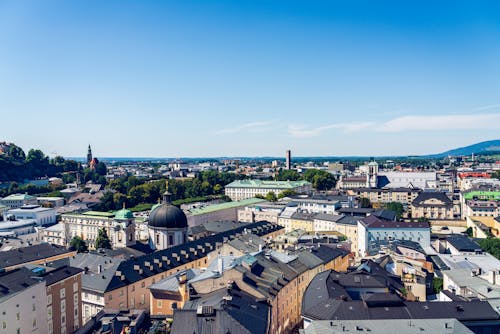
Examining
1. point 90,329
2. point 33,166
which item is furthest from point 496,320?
point 33,166

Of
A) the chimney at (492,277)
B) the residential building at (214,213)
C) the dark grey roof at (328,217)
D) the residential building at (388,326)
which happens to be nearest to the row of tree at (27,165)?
the residential building at (214,213)

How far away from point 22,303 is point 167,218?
29097mm

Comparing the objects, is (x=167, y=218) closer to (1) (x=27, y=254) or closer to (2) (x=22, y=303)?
(1) (x=27, y=254)

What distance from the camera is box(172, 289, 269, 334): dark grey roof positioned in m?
26.6

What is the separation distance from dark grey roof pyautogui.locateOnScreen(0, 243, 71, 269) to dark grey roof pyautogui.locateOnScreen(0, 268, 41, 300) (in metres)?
18.4

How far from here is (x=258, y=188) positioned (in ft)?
482

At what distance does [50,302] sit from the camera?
36.2 metres

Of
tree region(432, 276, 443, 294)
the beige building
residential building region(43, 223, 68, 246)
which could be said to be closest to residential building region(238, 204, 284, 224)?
residential building region(43, 223, 68, 246)

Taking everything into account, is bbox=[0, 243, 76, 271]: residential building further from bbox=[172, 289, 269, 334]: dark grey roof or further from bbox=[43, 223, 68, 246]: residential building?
bbox=[172, 289, 269, 334]: dark grey roof

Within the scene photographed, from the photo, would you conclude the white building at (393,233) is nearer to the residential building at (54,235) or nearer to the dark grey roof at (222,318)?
the dark grey roof at (222,318)

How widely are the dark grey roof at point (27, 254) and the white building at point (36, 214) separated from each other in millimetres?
35658

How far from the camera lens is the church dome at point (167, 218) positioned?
61.1m

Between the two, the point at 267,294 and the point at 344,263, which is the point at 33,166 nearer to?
the point at 344,263

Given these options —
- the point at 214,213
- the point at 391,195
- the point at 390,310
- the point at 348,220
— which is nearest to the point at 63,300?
the point at 390,310
